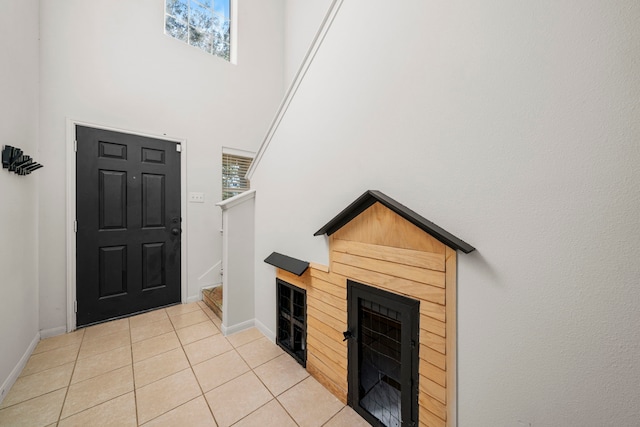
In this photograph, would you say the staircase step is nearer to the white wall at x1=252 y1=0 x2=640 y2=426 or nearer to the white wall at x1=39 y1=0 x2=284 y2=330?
the white wall at x1=39 y1=0 x2=284 y2=330

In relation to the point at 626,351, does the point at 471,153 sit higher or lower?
higher

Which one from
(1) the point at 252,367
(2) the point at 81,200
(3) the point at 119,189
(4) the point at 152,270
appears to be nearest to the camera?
(1) the point at 252,367

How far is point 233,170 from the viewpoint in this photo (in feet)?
11.0

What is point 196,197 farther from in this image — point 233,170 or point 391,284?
point 391,284

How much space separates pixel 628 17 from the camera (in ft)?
2.06

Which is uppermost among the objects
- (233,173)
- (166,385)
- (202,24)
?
(202,24)

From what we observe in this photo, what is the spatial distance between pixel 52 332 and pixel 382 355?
120 inches

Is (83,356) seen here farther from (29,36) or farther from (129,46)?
(129,46)

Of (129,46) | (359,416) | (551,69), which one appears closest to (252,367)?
(359,416)

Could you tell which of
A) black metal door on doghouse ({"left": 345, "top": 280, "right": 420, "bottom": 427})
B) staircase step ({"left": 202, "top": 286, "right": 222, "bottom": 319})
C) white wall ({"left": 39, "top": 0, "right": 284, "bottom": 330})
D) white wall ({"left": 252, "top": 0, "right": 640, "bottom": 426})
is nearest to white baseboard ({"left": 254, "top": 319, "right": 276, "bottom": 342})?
staircase step ({"left": 202, "top": 286, "right": 222, "bottom": 319})

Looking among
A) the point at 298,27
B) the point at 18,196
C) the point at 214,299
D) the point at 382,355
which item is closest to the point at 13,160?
the point at 18,196

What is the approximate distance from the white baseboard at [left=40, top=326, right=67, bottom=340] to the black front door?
0.37 feet

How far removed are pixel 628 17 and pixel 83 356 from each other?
11.5ft

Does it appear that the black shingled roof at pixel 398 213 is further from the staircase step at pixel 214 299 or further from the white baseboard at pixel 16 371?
the white baseboard at pixel 16 371
